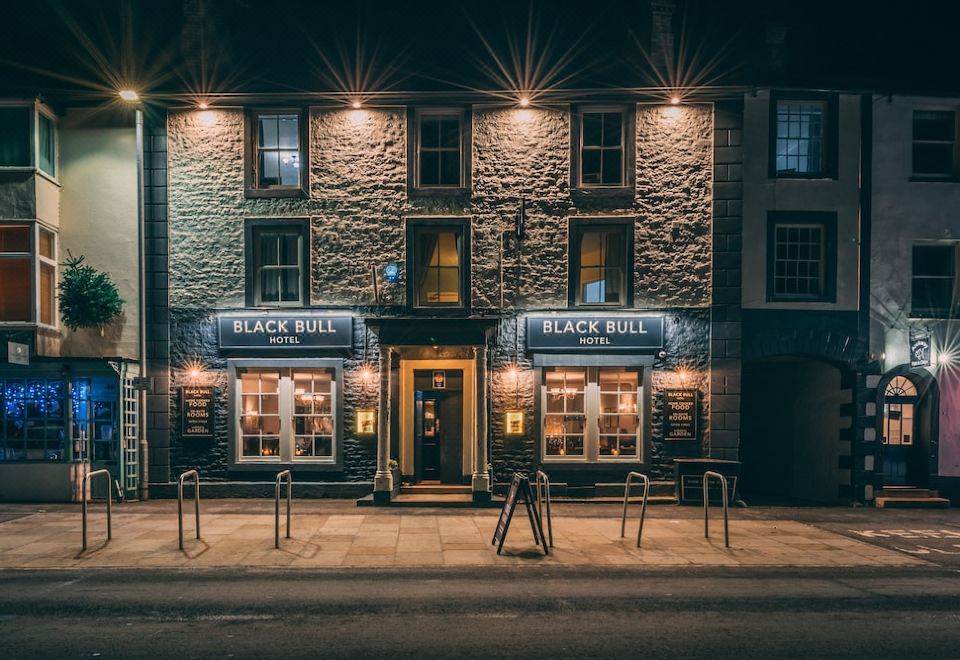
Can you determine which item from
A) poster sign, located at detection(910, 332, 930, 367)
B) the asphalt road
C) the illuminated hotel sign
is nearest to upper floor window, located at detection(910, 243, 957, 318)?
poster sign, located at detection(910, 332, 930, 367)

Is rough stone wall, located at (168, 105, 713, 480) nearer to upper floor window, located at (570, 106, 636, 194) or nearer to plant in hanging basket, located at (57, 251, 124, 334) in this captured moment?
upper floor window, located at (570, 106, 636, 194)

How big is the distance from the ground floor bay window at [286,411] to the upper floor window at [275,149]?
15.0 feet

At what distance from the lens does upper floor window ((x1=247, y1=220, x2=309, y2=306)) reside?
48.5ft

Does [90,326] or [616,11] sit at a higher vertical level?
[616,11]

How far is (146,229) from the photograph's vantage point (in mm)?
14672

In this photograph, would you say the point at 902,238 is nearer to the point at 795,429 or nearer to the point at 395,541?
the point at 795,429

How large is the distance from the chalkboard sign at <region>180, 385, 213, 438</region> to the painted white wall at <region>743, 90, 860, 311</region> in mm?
13318

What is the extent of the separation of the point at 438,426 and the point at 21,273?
10412 millimetres

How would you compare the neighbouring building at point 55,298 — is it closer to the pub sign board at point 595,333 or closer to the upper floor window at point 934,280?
the pub sign board at point 595,333

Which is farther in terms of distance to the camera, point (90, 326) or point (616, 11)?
point (616, 11)

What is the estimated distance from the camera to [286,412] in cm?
1488

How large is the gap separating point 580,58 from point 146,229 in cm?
1141

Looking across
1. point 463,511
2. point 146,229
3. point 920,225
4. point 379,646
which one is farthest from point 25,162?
point 920,225

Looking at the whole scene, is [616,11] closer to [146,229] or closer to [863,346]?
[863,346]
